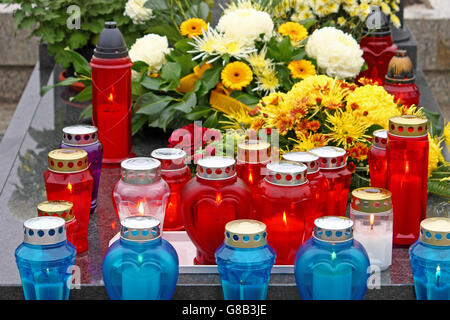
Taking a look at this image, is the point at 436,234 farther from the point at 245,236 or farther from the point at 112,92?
the point at 112,92

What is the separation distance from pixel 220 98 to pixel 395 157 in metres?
1.09

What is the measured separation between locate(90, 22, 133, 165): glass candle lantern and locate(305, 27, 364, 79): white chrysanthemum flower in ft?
2.24

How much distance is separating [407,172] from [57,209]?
0.85 m

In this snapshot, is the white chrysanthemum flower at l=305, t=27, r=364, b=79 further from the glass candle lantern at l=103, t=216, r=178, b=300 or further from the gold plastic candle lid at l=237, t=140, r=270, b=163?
the glass candle lantern at l=103, t=216, r=178, b=300

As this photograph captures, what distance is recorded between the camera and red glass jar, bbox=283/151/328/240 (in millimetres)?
2227

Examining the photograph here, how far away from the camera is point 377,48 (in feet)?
12.7

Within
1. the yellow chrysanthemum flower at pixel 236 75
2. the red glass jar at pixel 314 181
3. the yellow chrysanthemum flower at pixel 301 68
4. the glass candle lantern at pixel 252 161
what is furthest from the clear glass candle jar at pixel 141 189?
the yellow chrysanthemum flower at pixel 301 68

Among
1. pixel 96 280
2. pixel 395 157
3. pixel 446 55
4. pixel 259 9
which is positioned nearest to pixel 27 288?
pixel 96 280

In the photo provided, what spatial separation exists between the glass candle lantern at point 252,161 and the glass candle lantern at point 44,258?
1.90 feet

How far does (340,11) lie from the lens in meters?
3.92

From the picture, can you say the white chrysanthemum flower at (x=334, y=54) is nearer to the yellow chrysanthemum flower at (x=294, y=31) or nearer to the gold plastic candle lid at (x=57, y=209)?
the yellow chrysanthemum flower at (x=294, y=31)

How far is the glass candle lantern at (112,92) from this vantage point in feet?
9.78

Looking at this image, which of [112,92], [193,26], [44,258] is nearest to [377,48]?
[193,26]
